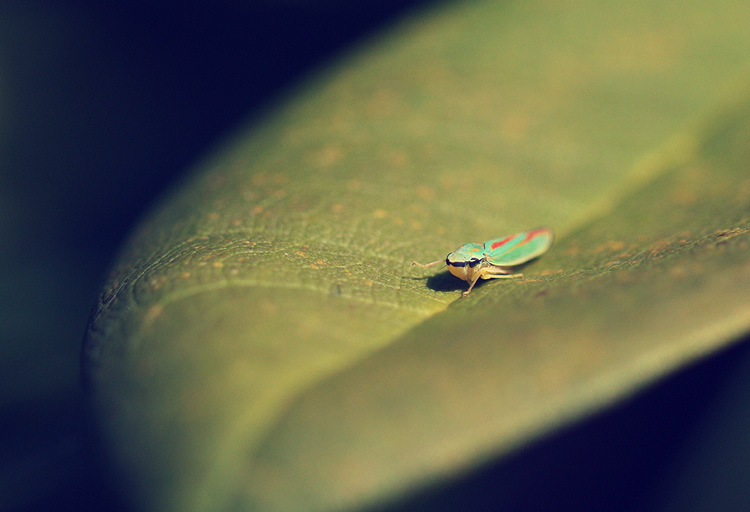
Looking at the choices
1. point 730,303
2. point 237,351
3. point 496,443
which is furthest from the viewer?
point 237,351

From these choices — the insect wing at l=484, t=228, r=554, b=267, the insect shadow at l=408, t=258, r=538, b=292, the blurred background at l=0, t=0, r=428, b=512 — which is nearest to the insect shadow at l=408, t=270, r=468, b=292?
the insect shadow at l=408, t=258, r=538, b=292

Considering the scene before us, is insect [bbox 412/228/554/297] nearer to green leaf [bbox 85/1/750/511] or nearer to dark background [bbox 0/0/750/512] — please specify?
green leaf [bbox 85/1/750/511]

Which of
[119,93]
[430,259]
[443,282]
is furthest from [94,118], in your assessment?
[443,282]

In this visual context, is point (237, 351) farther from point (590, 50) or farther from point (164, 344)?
point (590, 50)

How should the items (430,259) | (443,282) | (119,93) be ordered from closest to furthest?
(443,282)
(430,259)
(119,93)

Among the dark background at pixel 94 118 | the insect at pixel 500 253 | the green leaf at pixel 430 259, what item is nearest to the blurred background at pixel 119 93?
the dark background at pixel 94 118

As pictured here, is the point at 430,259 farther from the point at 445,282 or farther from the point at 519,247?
the point at 519,247

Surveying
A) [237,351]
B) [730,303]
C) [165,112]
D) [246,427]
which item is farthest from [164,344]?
[165,112]
